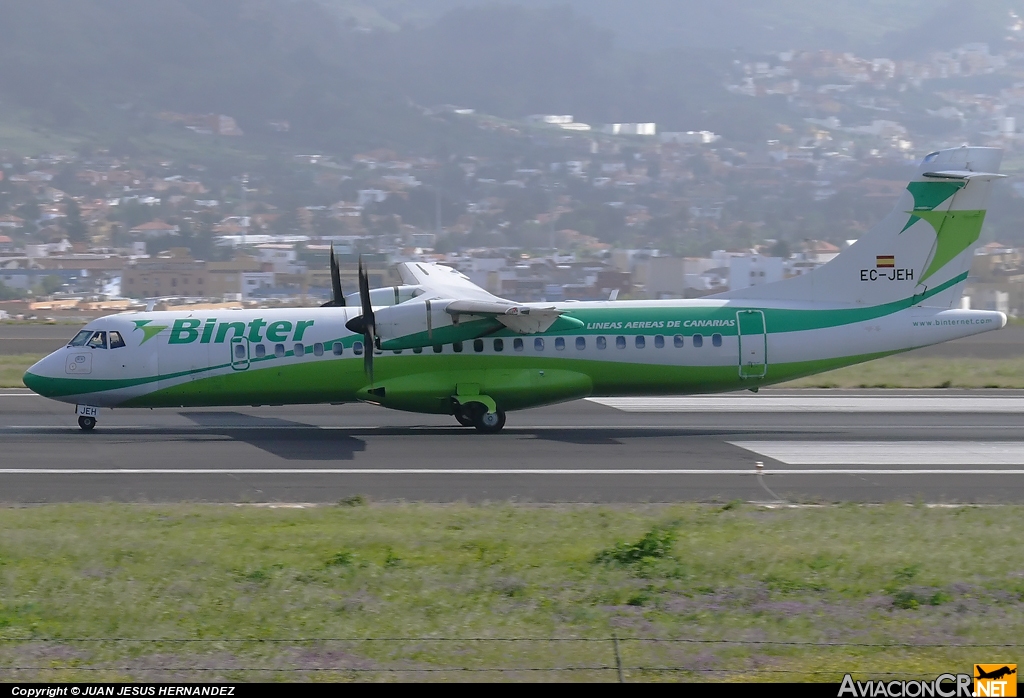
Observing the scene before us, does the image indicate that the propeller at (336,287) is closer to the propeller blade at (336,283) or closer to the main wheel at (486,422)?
the propeller blade at (336,283)

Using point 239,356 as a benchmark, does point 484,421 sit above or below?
below

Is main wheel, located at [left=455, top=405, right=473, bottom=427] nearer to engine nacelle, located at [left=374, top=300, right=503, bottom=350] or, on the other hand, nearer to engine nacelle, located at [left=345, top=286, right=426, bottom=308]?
engine nacelle, located at [left=374, top=300, right=503, bottom=350]

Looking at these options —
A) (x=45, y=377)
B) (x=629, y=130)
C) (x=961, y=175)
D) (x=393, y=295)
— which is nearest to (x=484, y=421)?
(x=393, y=295)

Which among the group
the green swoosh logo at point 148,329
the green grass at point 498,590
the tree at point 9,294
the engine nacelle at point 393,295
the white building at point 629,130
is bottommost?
the green grass at point 498,590

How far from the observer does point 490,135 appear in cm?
14938

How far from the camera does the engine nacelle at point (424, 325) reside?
77.7 ft

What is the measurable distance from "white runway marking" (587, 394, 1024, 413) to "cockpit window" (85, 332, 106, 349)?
1320 centimetres

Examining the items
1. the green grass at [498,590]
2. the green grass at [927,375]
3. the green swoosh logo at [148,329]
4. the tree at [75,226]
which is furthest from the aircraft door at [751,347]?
the tree at [75,226]

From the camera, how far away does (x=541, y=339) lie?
82.8 feet

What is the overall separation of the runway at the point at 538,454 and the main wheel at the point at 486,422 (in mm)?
256

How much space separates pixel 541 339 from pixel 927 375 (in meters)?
19.6

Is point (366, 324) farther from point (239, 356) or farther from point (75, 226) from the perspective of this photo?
point (75, 226)

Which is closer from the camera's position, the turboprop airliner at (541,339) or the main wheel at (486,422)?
the turboprop airliner at (541,339)

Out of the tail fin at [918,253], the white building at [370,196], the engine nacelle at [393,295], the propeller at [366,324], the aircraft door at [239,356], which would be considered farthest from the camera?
the white building at [370,196]
